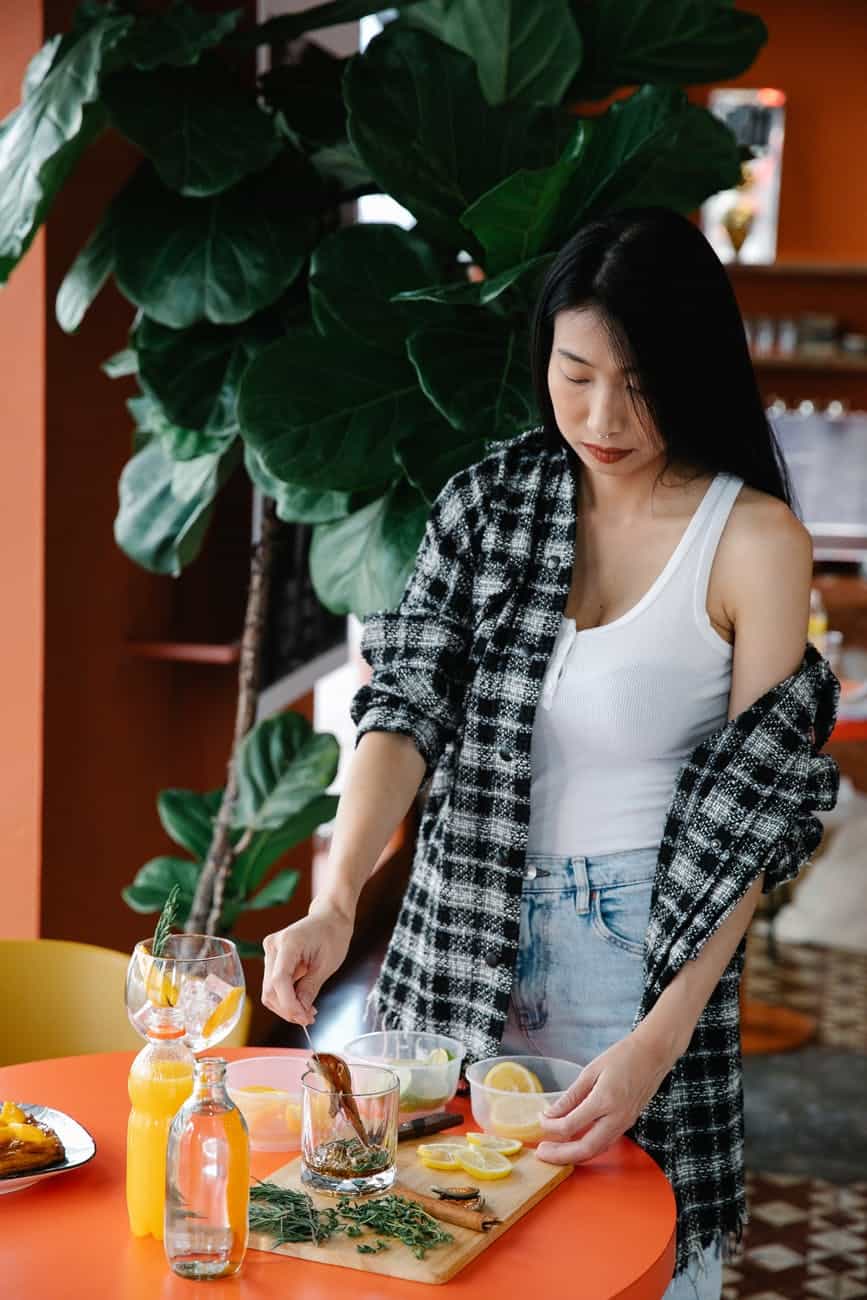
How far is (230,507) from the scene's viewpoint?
333cm

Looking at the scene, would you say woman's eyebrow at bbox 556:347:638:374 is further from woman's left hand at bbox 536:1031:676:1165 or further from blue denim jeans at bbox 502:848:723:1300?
woman's left hand at bbox 536:1031:676:1165

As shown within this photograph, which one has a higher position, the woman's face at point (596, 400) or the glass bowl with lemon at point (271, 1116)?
the woman's face at point (596, 400)

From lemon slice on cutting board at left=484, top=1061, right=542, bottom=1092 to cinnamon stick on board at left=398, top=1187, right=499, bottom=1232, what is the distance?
0.55 ft

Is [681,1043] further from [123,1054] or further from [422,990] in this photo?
[123,1054]

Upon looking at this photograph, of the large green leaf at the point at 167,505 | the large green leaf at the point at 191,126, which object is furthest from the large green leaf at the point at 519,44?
the large green leaf at the point at 167,505

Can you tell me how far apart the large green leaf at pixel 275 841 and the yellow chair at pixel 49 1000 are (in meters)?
0.58

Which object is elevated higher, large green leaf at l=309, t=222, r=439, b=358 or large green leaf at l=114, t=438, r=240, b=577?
large green leaf at l=309, t=222, r=439, b=358

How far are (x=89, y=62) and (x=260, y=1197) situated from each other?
4.91 feet

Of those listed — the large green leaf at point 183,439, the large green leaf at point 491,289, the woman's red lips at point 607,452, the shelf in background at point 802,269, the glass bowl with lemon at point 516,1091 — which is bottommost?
the glass bowl with lemon at point 516,1091

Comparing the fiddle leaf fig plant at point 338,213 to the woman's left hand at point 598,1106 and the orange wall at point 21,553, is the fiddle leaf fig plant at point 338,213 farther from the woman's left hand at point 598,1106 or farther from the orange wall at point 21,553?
the woman's left hand at point 598,1106

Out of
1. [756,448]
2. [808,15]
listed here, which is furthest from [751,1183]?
[808,15]

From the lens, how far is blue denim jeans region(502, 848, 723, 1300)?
155cm

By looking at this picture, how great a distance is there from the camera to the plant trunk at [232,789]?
264cm

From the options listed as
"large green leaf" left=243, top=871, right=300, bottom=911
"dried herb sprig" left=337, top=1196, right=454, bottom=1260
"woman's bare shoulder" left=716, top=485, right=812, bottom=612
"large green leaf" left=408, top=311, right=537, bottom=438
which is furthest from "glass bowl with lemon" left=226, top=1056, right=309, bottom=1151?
"large green leaf" left=243, top=871, right=300, bottom=911
